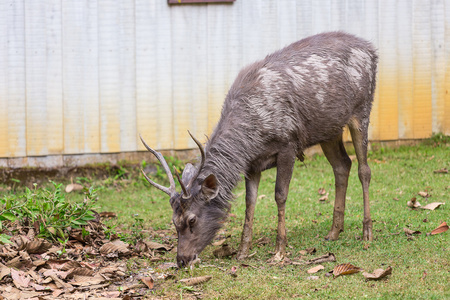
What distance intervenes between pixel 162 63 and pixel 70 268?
4793 millimetres

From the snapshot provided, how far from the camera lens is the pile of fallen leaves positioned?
510 cm

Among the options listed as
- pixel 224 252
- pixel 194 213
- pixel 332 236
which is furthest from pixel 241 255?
pixel 332 236

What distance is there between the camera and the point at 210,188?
600cm

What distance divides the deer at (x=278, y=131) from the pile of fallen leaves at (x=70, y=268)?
2.20 ft

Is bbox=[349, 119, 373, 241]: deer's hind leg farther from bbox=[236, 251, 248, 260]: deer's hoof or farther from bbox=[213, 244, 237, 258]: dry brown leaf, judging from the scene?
bbox=[213, 244, 237, 258]: dry brown leaf

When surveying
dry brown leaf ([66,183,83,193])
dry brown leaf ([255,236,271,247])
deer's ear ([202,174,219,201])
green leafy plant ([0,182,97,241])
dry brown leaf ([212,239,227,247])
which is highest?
deer's ear ([202,174,219,201])

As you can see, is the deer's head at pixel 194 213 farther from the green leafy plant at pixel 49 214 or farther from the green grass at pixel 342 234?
the green leafy plant at pixel 49 214

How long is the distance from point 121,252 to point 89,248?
0.33m

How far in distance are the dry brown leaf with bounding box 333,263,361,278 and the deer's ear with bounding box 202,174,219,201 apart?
1.41 metres

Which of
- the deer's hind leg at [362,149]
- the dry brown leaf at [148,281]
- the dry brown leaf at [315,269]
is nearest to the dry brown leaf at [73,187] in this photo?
the dry brown leaf at [148,281]

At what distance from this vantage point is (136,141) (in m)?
9.61

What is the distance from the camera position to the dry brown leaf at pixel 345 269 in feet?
17.3

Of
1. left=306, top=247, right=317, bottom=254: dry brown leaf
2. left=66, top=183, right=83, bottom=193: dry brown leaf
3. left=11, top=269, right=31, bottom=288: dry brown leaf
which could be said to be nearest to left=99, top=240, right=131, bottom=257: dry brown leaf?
left=11, top=269, right=31, bottom=288: dry brown leaf

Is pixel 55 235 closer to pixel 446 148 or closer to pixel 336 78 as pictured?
pixel 336 78
